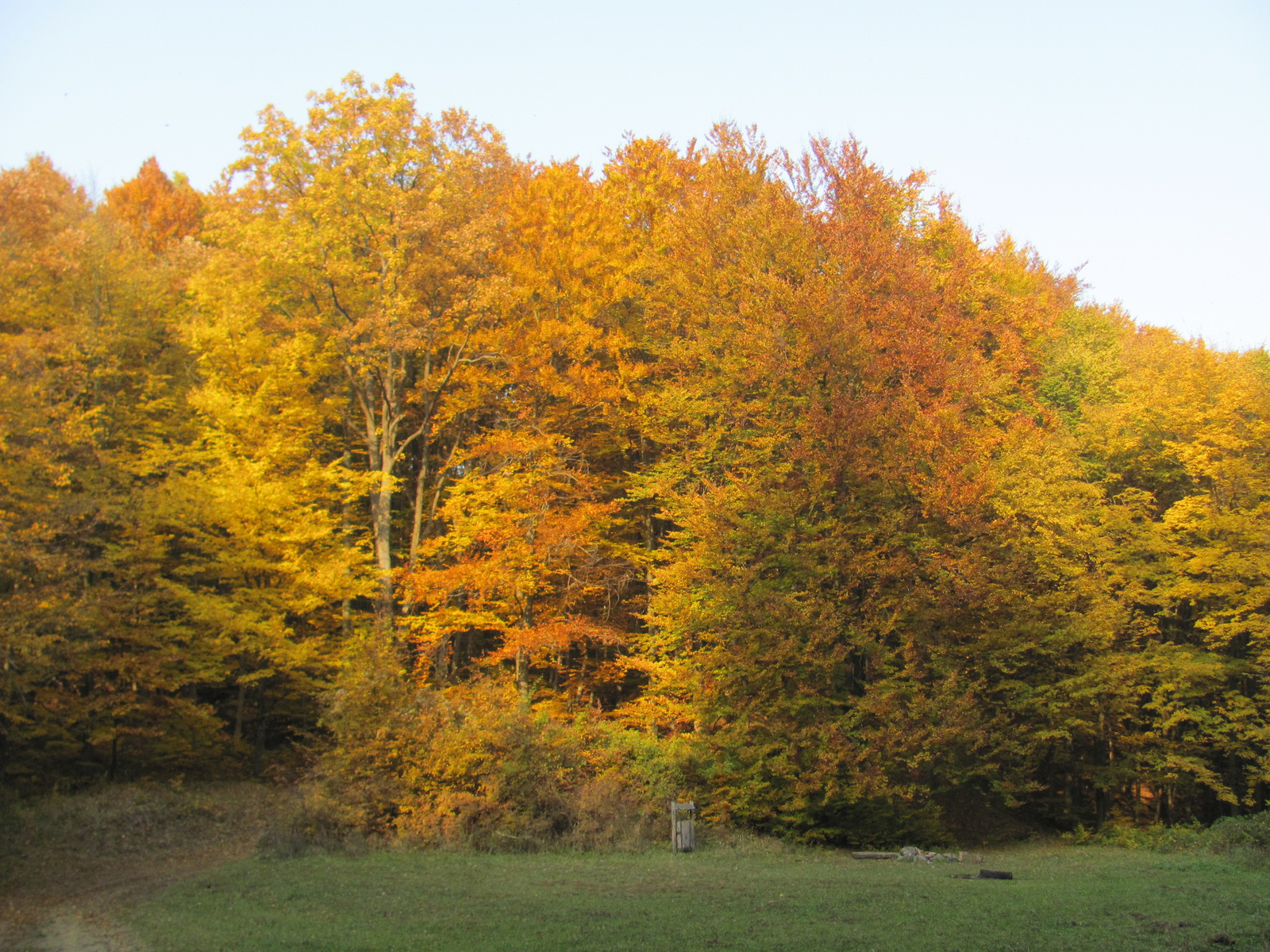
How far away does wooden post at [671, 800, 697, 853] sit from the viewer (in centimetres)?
1683

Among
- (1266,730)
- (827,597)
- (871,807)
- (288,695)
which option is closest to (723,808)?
(871,807)

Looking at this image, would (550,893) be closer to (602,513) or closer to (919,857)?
(919,857)

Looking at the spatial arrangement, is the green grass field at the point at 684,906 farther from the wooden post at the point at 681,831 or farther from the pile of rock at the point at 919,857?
the pile of rock at the point at 919,857

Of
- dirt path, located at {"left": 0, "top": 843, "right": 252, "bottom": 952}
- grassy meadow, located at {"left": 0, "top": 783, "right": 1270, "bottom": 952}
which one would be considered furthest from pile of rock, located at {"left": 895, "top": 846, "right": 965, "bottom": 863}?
dirt path, located at {"left": 0, "top": 843, "right": 252, "bottom": 952}

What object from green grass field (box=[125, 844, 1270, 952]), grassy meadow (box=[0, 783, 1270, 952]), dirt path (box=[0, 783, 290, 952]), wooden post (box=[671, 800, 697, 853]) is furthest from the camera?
wooden post (box=[671, 800, 697, 853])

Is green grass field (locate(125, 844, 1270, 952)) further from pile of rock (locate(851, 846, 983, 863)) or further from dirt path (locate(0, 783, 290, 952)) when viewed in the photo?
pile of rock (locate(851, 846, 983, 863))

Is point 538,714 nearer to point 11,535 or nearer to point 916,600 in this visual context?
point 916,600

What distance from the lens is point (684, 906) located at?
36.3 ft

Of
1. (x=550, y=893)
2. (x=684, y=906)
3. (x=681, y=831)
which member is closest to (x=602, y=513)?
(x=681, y=831)

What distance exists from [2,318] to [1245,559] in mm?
31400

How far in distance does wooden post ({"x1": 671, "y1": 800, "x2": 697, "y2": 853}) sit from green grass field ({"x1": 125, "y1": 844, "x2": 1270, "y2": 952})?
0.76 meters

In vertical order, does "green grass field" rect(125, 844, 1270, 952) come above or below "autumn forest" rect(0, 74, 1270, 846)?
below

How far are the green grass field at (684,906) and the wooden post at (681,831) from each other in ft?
2.49

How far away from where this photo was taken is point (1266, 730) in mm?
22094
